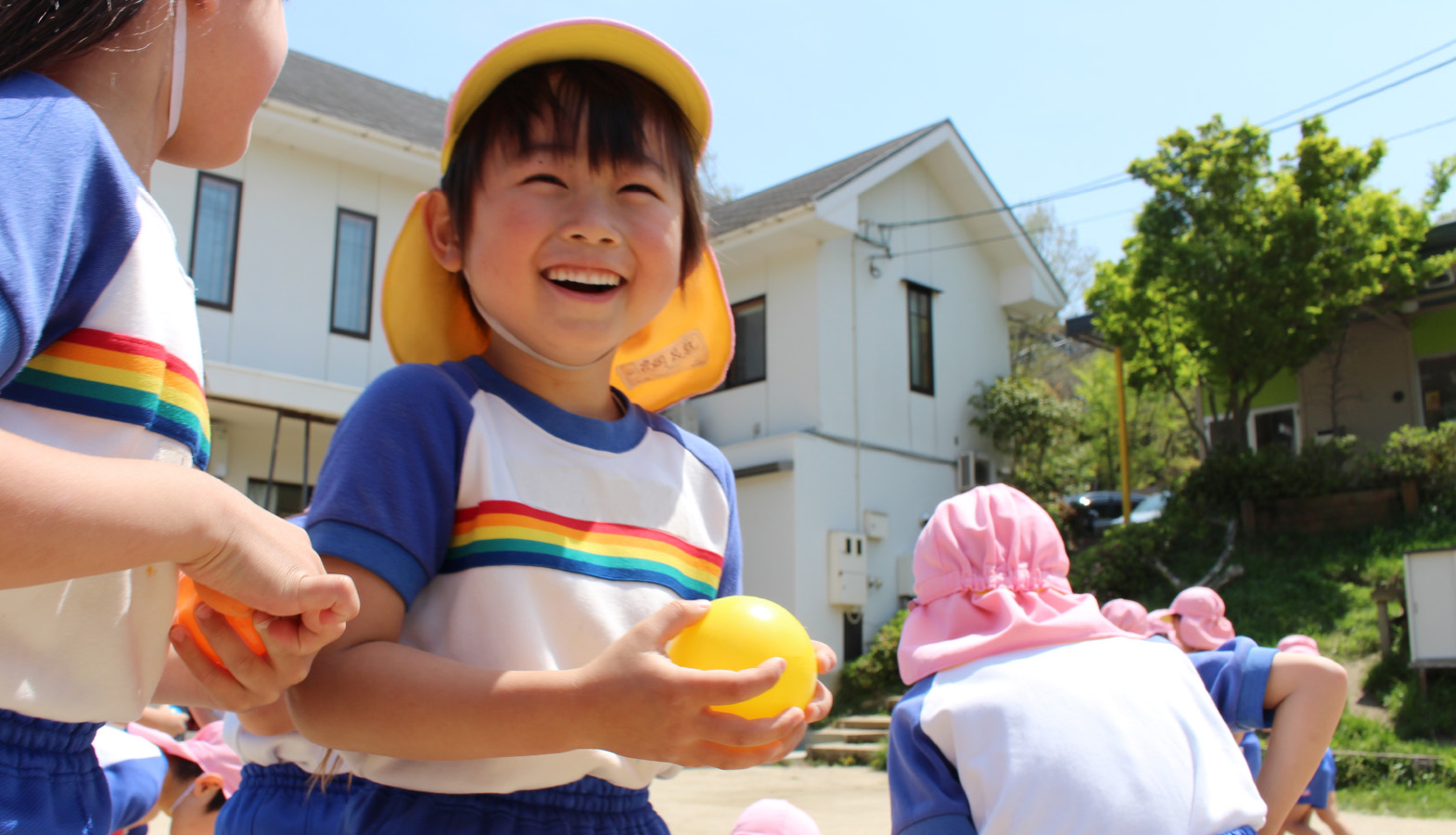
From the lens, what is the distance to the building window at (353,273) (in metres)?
12.5

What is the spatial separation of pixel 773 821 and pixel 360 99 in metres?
14.1

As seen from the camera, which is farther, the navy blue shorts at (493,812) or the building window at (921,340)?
the building window at (921,340)

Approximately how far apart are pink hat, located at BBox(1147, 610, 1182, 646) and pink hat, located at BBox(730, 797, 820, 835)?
3.89 meters

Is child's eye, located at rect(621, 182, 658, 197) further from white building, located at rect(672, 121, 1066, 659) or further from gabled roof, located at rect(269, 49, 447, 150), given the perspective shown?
white building, located at rect(672, 121, 1066, 659)

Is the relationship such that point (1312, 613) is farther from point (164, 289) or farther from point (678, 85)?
point (164, 289)

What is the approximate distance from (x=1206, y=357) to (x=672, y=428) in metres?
16.6

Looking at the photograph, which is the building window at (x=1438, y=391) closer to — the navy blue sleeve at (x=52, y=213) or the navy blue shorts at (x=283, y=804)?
the navy blue shorts at (x=283, y=804)

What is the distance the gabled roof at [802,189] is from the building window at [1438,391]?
9.22 meters

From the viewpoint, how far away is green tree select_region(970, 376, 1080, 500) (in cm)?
1747

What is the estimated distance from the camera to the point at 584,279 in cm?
170

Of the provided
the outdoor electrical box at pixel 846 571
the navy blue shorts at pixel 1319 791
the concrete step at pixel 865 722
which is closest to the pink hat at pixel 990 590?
the navy blue shorts at pixel 1319 791

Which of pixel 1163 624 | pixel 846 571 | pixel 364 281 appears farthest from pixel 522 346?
pixel 846 571

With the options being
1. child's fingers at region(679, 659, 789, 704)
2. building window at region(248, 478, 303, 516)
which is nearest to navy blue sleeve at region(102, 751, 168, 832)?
child's fingers at region(679, 659, 789, 704)

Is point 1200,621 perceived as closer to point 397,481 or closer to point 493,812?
point 493,812
